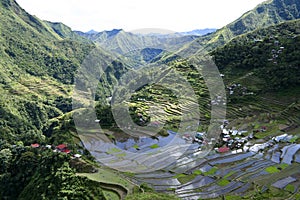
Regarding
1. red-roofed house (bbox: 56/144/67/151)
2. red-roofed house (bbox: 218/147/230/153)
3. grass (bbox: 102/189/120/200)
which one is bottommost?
grass (bbox: 102/189/120/200)

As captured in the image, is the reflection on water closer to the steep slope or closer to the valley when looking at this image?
the valley

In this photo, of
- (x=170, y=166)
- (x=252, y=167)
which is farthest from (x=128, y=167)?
(x=252, y=167)

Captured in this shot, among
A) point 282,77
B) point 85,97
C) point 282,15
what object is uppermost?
point 282,15

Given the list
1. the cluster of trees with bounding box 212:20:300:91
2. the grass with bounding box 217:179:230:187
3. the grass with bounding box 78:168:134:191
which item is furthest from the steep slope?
the grass with bounding box 78:168:134:191

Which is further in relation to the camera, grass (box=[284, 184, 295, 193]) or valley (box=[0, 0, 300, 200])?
valley (box=[0, 0, 300, 200])

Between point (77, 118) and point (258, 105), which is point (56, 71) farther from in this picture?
point (258, 105)

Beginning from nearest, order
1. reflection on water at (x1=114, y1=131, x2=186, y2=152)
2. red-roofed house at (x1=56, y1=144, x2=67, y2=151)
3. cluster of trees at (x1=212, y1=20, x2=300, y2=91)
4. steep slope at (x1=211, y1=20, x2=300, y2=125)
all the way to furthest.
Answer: red-roofed house at (x1=56, y1=144, x2=67, y2=151) → reflection on water at (x1=114, y1=131, x2=186, y2=152) → steep slope at (x1=211, y1=20, x2=300, y2=125) → cluster of trees at (x1=212, y1=20, x2=300, y2=91)

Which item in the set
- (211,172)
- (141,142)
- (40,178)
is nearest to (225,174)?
(211,172)

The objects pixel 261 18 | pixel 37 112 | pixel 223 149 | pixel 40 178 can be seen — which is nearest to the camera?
pixel 40 178

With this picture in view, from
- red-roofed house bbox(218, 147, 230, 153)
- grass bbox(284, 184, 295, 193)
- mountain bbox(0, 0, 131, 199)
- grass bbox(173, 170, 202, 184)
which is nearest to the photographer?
mountain bbox(0, 0, 131, 199)

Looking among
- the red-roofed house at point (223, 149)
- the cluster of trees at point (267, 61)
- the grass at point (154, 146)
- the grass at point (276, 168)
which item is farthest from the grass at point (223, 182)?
the cluster of trees at point (267, 61)

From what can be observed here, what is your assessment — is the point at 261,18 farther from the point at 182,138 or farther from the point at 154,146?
the point at 154,146
